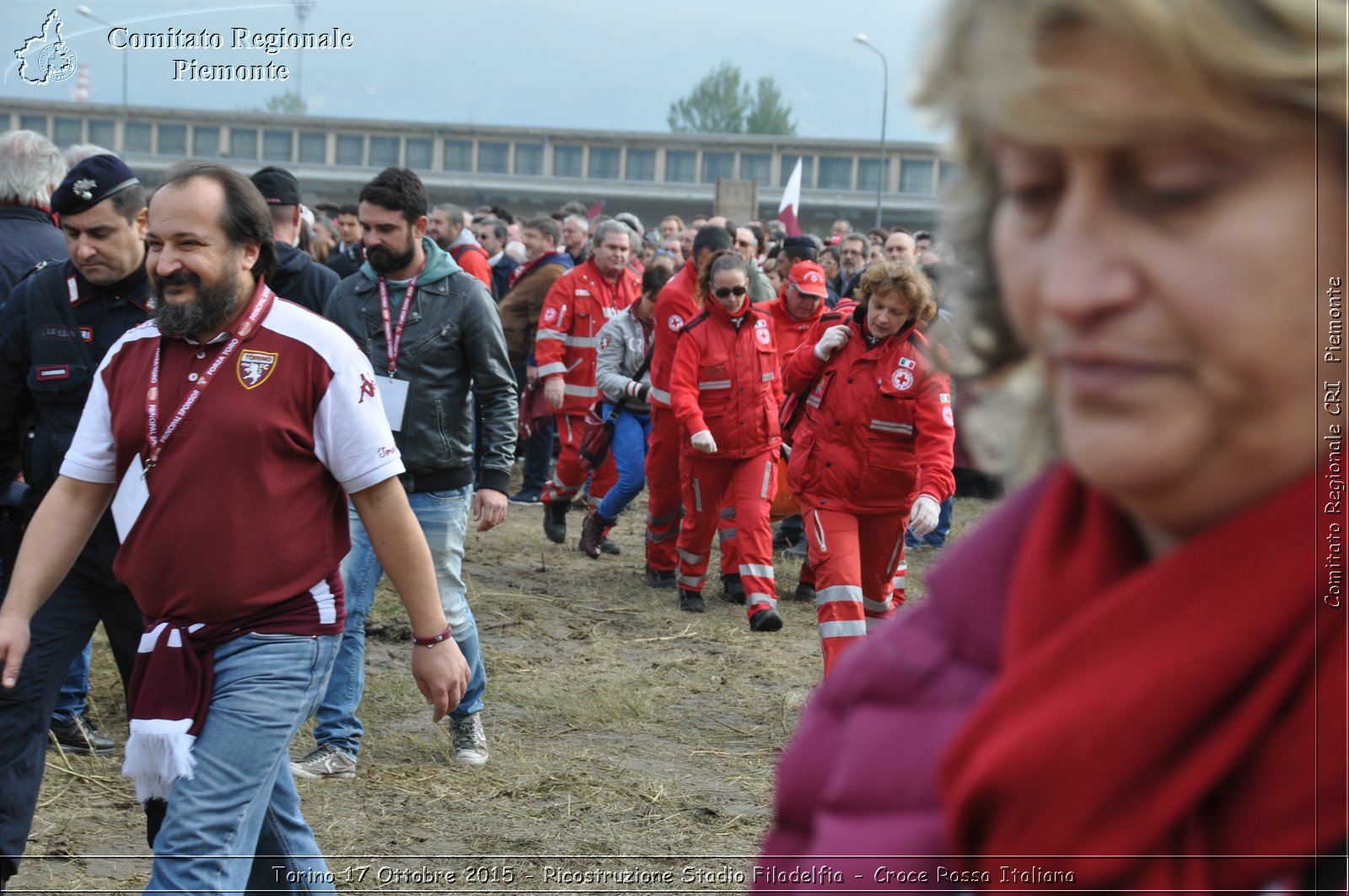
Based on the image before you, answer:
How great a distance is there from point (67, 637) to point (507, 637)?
178 inches

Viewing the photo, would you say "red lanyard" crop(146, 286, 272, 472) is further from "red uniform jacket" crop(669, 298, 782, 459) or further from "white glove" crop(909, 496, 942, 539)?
"red uniform jacket" crop(669, 298, 782, 459)

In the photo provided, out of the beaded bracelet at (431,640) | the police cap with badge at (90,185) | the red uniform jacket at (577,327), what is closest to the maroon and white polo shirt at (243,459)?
the beaded bracelet at (431,640)

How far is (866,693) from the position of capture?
1178 mm

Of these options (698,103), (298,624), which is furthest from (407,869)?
(698,103)

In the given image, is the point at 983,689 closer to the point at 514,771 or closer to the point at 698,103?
the point at 514,771

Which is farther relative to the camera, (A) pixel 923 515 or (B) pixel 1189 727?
(A) pixel 923 515

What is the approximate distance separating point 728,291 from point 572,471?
281 centimetres

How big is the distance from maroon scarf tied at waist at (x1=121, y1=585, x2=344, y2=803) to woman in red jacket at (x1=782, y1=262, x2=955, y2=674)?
3.70 m

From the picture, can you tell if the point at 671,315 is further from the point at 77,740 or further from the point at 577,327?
the point at 77,740

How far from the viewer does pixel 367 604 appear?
628 cm

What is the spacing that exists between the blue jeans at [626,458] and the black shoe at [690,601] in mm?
1254

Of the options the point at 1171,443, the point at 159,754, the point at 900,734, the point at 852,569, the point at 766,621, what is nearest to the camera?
the point at 1171,443

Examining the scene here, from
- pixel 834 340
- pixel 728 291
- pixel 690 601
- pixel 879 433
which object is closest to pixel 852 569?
pixel 879 433

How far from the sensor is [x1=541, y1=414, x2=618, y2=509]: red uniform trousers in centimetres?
1150
